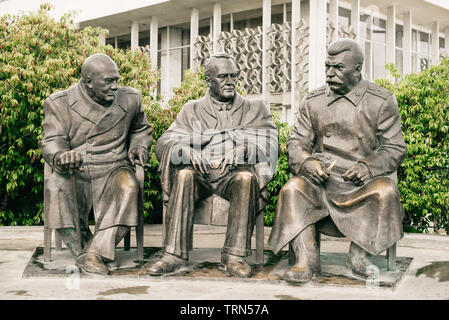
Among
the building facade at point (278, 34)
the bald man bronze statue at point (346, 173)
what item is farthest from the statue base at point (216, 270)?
the building facade at point (278, 34)

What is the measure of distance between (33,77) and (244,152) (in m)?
4.53

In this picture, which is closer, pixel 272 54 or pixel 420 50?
pixel 272 54

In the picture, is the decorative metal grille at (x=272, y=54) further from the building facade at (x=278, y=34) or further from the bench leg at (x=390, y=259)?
the bench leg at (x=390, y=259)

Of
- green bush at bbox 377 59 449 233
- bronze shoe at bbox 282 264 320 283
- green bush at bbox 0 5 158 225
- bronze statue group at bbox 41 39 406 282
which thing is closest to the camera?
bronze shoe at bbox 282 264 320 283

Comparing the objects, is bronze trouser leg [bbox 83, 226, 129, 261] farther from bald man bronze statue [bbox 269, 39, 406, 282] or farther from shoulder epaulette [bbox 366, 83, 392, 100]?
shoulder epaulette [bbox 366, 83, 392, 100]

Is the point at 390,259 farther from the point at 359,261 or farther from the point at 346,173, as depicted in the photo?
the point at 346,173

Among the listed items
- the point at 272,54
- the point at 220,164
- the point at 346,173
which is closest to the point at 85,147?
the point at 220,164

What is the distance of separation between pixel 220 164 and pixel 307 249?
1033 millimetres

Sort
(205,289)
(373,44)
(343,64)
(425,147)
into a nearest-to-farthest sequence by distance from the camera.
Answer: (205,289) < (343,64) < (425,147) < (373,44)

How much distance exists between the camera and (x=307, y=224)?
468 centimetres

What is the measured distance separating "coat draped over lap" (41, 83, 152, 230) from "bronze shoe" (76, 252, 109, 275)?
0.35 m

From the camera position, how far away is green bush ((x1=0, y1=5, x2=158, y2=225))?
27.5 feet

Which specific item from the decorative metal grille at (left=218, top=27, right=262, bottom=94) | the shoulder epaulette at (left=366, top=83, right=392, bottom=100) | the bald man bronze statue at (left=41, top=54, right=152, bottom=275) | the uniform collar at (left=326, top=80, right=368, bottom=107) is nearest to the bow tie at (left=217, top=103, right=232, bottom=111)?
the bald man bronze statue at (left=41, top=54, right=152, bottom=275)

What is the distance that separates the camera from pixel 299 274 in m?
4.43
